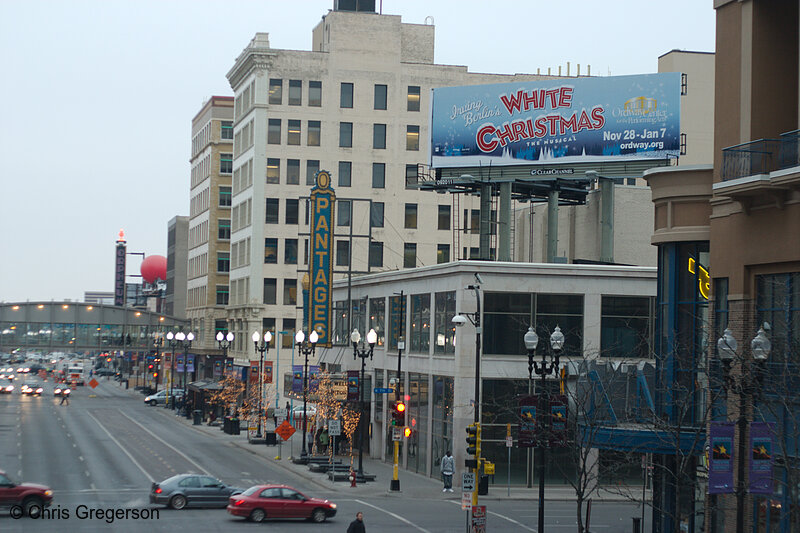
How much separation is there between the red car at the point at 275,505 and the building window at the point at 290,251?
Answer: 200 ft

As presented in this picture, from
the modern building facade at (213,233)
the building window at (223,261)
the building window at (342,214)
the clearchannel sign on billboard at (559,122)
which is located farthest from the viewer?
the building window at (223,261)

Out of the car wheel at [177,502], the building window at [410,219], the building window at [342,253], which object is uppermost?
the building window at [410,219]

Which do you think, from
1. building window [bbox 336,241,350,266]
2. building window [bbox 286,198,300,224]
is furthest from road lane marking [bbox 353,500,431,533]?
building window [bbox 286,198,300,224]

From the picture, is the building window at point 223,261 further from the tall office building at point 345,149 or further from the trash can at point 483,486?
the trash can at point 483,486

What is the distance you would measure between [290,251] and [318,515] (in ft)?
203

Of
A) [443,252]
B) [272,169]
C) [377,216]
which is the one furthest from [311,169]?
Answer: [443,252]

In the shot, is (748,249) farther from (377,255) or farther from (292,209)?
(292,209)

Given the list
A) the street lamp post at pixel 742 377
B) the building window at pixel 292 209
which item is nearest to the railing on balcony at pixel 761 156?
the street lamp post at pixel 742 377

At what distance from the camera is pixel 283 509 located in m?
38.3

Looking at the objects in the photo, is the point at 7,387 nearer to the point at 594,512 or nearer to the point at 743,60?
the point at 594,512

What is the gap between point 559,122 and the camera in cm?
5709

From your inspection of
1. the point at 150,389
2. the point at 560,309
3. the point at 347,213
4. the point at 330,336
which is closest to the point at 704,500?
the point at 560,309

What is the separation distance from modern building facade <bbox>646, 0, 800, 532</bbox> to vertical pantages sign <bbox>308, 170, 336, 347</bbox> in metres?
41.9

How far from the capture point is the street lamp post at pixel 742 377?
21.3 m
